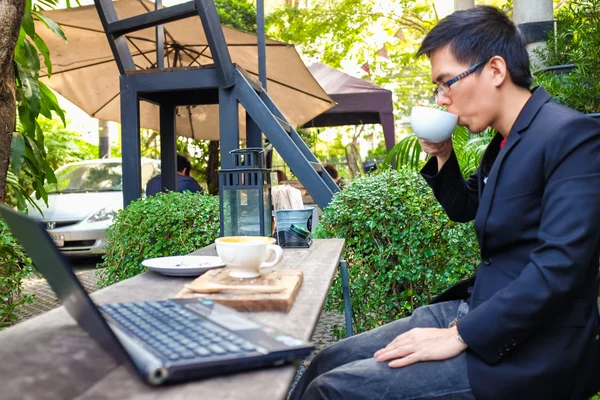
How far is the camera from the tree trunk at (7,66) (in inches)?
132

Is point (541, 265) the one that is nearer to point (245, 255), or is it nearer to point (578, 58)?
point (245, 255)

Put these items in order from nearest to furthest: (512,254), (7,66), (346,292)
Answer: (512,254) → (346,292) → (7,66)

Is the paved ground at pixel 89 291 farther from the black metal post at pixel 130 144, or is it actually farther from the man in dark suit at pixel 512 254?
the man in dark suit at pixel 512 254

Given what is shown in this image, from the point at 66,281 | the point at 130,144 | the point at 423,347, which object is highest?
the point at 130,144

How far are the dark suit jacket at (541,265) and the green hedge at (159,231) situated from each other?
3.27m

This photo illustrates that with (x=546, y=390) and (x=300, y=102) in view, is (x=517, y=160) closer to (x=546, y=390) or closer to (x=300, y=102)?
(x=546, y=390)

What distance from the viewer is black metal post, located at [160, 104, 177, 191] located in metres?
7.34

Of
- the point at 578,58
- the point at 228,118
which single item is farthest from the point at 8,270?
the point at 578,58

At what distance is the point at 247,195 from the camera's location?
3.10 m

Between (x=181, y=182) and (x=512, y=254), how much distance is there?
6139mm

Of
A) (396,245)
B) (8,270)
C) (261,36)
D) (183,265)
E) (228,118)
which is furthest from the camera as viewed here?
(261,36)

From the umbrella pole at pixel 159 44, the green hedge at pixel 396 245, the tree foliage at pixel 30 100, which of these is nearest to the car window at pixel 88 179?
the umbrella pole at pixel 159 44

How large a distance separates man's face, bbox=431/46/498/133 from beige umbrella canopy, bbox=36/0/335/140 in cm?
680

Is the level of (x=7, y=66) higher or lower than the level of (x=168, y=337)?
higher
